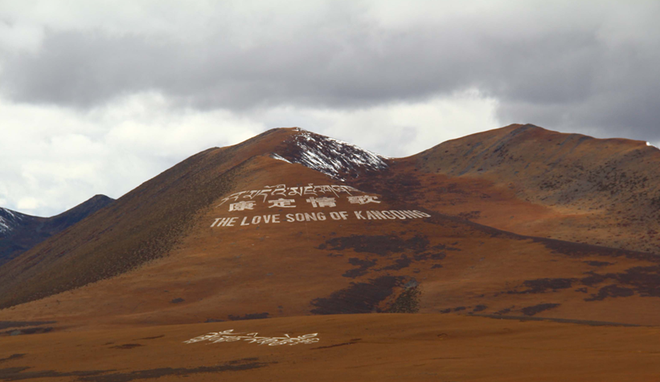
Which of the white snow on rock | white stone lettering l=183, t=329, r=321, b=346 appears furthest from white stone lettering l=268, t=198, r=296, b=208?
white stone lettering l=183, t=329, r=321, b=346

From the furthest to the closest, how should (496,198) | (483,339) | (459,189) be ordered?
(459,189)
(496,198)
(483,339)

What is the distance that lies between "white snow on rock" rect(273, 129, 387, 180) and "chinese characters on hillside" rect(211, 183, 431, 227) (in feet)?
113

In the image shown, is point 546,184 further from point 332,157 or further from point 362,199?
point 332,157

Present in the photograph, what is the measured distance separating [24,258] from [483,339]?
130772 mm

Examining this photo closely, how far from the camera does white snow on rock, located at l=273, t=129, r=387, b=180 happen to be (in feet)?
413

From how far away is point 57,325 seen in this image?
124ft

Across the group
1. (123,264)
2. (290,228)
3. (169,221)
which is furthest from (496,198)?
(123,264)

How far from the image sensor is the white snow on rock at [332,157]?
126012 millimetres

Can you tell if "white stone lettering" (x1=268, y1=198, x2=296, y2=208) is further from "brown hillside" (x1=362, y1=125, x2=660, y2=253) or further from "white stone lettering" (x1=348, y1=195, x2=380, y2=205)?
"brown hillside" (x1=362, y1=125, x2=660, y2=253)

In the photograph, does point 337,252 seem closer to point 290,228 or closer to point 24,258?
point 290,228

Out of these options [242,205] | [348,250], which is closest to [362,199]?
[242,205]

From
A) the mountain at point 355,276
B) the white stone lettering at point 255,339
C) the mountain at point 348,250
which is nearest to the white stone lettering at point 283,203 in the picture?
the mountain at point 348,250

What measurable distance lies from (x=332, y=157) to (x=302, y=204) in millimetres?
64119

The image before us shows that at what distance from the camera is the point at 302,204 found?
76375 millimetres
